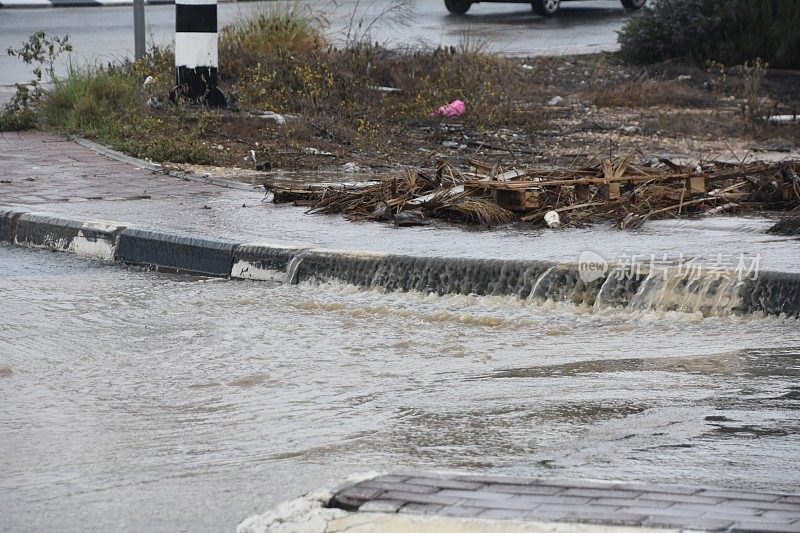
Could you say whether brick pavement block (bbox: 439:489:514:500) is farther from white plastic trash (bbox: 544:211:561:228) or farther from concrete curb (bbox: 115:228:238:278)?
white plastic trash (bbox: 544:211:561:228)

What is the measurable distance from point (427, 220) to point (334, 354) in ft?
8.28

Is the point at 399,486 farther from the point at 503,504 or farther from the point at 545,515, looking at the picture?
the point at 545,515

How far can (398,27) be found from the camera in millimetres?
19391

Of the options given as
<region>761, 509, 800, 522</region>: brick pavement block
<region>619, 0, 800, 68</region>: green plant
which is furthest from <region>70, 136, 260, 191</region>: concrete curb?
<region>619, 0, 800, 68</region>: green plant

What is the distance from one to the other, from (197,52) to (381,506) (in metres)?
7.97

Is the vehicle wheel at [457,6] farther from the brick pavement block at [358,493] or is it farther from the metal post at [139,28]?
the brick pavement block at [358,493]

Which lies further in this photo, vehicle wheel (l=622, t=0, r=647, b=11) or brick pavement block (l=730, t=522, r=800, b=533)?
vehicle wheel (l=622, t=0, r=647, b=11)

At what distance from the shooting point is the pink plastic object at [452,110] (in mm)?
11438

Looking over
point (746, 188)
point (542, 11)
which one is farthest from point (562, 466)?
point (542, 11)

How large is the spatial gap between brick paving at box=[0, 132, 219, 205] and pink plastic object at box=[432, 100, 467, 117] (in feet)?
10.7

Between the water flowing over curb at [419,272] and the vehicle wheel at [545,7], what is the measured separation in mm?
17084

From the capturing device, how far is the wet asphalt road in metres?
16.4

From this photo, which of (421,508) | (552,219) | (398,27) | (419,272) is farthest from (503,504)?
(398,27)

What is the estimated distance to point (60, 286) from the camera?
627cm
